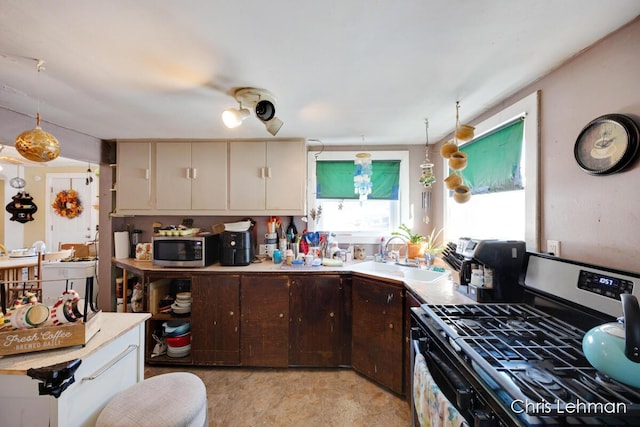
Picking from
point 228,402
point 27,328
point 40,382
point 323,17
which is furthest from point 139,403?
point 323,17

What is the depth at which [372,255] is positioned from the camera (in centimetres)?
286

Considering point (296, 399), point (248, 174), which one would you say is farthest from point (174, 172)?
point (296, 399)

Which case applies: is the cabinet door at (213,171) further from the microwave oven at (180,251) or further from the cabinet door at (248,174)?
the microwave oven at (180,251)

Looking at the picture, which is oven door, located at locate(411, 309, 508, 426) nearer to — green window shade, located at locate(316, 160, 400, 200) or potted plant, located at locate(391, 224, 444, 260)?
potted plant, located at locate(391, 224, 444, 260)

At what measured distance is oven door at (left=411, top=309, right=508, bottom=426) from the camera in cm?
77

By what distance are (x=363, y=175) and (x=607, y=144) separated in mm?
1868

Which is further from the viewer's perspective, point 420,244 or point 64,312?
point 420,244

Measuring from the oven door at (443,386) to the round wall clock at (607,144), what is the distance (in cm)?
109

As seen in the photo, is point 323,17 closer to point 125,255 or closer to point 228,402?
point 228,402

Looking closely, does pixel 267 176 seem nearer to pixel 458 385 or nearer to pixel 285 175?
pixel 285 175

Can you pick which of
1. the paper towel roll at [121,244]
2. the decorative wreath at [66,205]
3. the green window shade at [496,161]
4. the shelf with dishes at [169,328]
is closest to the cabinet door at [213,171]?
the shelf with dishes at [169,328]

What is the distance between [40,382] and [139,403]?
14.8 inches

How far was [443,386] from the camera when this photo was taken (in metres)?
1.00

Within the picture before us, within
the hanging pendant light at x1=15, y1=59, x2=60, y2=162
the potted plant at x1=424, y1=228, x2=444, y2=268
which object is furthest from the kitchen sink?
the hanging pendant light at x1=15, y1=59, x2=60, y2=162
